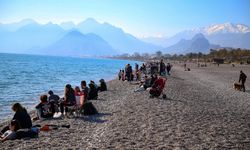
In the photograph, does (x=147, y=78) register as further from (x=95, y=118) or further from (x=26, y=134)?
(x=26, y=134)

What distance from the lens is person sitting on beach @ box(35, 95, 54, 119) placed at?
14633 mm

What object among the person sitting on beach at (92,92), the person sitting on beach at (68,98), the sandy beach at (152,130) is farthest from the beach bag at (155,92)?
the person sitting on beach at (68,98)

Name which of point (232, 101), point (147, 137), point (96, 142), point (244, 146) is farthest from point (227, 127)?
point (232, 101)

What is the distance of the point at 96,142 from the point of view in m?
9.91

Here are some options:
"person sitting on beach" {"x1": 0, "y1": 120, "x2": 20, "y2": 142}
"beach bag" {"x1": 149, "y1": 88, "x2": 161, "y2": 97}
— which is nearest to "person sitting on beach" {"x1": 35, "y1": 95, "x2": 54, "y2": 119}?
"person sitting on beach" {"x1": 0, "y1": 120, "x2": 20, "y2": 142}

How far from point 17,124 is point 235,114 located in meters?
9.32

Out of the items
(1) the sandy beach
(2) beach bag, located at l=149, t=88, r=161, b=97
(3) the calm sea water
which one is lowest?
(3) the calm sea water

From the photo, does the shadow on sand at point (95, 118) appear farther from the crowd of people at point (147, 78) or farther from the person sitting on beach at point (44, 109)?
the crowd of people at point (147, 78)

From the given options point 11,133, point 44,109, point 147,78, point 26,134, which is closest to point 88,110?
point 44,109

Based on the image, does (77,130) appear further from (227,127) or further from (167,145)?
(227,127)

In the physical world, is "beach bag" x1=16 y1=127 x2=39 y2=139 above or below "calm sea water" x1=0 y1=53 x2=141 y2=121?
above

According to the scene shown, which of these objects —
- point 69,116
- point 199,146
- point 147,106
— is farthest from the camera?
point 147,106

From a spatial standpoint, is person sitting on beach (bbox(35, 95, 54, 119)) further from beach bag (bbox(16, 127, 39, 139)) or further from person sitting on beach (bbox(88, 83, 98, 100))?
person sitting on beach (bbox(88, 83, 98, 100))

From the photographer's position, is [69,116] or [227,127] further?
[69,116]
